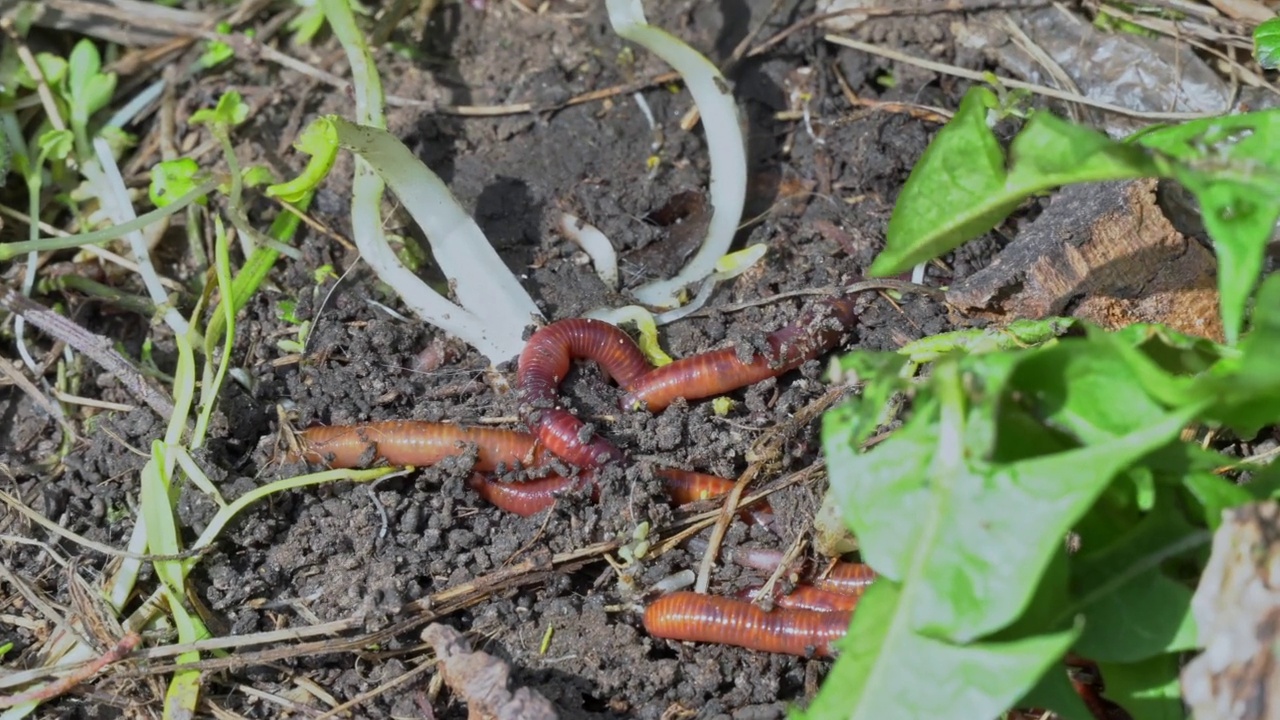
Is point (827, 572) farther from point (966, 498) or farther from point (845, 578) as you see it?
point (966, 498)

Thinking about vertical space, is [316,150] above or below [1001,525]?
above

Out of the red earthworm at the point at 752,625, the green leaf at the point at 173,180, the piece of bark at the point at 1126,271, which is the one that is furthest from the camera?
the green leaf at the point at 173,180

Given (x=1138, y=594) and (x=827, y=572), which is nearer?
(x=1138, y=594)

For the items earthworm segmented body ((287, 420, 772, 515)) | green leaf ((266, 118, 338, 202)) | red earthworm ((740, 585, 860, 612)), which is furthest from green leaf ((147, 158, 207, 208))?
red earthworm ((740, 585, 860, 612))

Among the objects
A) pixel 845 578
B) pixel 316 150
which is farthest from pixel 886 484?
pixel 316 150

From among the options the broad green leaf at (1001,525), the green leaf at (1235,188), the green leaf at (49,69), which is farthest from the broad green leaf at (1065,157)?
the green leaf at (49,69)

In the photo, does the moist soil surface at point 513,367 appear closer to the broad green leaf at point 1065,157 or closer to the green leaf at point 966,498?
the green leaf at point 966,498

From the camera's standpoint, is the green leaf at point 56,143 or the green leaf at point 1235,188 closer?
the green leaf at point 1235,188
